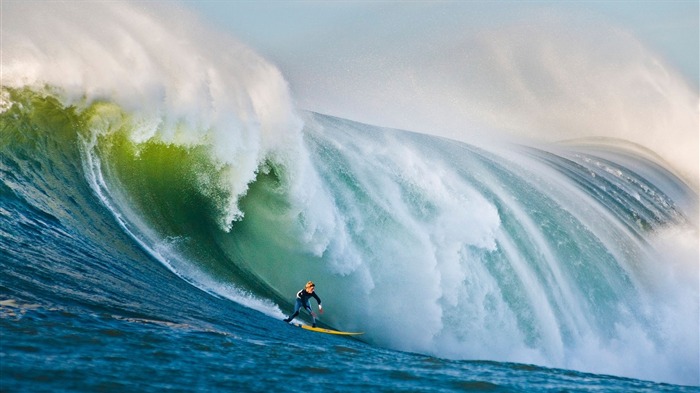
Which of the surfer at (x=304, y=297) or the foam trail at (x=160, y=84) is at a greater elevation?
the foam trail at (x=160, y=84)

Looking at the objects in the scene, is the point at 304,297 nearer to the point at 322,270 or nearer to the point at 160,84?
the point at 322,270

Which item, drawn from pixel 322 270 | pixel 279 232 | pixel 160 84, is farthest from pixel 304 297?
pixel 160 84

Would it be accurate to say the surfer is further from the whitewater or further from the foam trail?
the foam trail

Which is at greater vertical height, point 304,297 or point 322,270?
point 322,270

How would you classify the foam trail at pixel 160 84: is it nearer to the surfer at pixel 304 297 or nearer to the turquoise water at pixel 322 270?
the turquoise water at pixel 322 270

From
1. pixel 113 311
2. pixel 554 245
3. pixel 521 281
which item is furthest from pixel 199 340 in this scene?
pixel 554 245

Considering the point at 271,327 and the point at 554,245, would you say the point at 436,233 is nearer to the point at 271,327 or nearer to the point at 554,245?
the point at 554,245

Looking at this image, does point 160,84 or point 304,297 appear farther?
point 160,84

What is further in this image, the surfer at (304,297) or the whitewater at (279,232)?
the surfer at (304,297)

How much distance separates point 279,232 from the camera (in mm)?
12781

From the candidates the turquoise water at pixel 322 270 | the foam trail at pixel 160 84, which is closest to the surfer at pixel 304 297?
the turquoise water at pixel 322 270

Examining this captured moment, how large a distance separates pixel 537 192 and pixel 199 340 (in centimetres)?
1117

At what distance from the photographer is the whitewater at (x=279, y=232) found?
8.88 m

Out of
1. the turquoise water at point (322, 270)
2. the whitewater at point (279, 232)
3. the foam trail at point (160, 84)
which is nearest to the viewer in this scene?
the turquoise water at point (322, 270)
